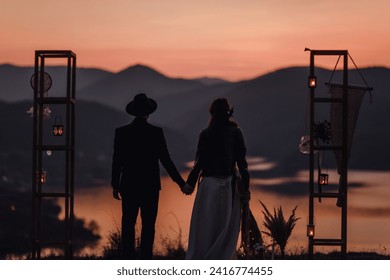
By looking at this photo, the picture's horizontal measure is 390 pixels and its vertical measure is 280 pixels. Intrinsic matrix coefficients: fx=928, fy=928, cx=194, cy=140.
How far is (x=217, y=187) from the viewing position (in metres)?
9.29

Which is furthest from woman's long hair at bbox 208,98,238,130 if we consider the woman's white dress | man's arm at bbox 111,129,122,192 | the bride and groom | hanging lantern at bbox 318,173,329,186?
hanging lantern at bbox 318,173,329,186

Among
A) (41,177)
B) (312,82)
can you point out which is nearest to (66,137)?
(41,177)

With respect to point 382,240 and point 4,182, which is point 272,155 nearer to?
point 4,182

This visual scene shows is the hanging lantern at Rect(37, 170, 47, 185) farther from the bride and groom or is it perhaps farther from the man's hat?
the man's hat

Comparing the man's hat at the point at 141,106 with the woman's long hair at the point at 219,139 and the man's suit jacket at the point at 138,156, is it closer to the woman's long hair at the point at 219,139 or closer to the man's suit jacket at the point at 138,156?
the man's suit jacket at the point at 138,156

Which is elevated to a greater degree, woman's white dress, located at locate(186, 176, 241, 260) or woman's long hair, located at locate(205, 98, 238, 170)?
woman's long hair, located at locate(205, 98, 238, 170)

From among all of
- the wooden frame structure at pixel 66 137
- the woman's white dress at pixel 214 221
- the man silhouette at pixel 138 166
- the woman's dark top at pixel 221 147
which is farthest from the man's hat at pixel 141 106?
the wooden frame structure at pixel 66 137

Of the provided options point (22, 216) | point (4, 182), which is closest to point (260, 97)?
point (4, 182)

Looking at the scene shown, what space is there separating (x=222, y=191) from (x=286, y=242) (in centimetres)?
190

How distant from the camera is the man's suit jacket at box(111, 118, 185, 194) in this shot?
8.98 metres

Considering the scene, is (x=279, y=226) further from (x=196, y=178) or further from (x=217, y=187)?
(x=196, y=178)

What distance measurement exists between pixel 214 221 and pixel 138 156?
1.06 meters

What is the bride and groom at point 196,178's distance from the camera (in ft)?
29.5
